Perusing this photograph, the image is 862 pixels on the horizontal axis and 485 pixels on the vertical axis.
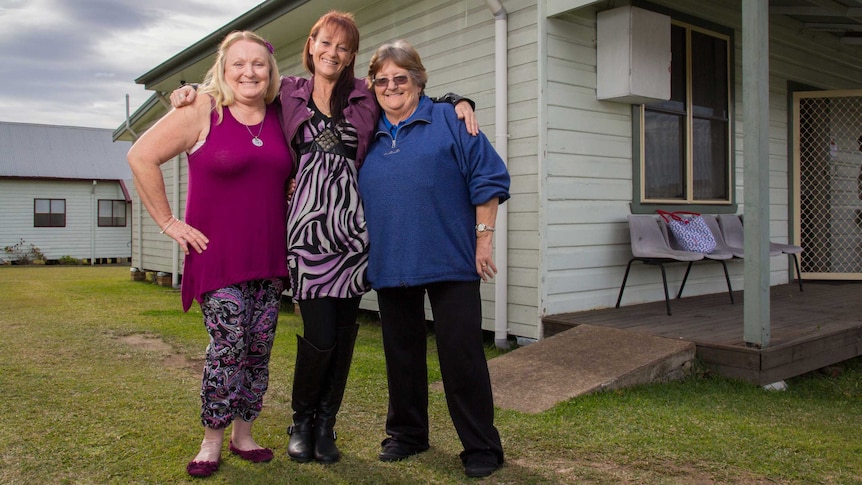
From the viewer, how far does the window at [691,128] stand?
5.73 metres

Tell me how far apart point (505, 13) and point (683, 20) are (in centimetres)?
174

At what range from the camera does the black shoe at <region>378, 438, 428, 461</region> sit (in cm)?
278

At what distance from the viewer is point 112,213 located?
24203mm

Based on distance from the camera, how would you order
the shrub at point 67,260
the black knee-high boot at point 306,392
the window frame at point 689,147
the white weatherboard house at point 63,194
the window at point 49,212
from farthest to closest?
the window at point 49,212 < the shrub at point 67,260 < the white weatherboard house at point 63,194 < the window frame at point 689,147 < the black knee-high boot at point 306,392

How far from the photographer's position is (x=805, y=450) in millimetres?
2930

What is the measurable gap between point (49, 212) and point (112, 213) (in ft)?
6.38

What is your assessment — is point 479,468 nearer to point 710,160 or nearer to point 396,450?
point 396,450

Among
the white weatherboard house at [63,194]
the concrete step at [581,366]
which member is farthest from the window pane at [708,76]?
the white weatherboard house at [63,194]

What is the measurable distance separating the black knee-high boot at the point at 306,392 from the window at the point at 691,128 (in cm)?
372

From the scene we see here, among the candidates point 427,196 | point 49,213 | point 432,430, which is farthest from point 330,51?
point 49,213

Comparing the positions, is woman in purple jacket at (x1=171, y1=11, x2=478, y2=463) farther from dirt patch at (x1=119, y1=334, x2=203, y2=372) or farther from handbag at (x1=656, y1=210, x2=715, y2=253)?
handbag at (x1=656, y1=210, x2=715, y2=253)

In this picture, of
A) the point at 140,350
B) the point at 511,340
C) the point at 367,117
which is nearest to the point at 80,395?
the point at 140,350

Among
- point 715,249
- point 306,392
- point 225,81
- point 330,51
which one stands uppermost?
point 330,51

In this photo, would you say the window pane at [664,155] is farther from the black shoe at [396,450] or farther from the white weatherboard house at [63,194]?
the white weatherboard house at [63,194]
